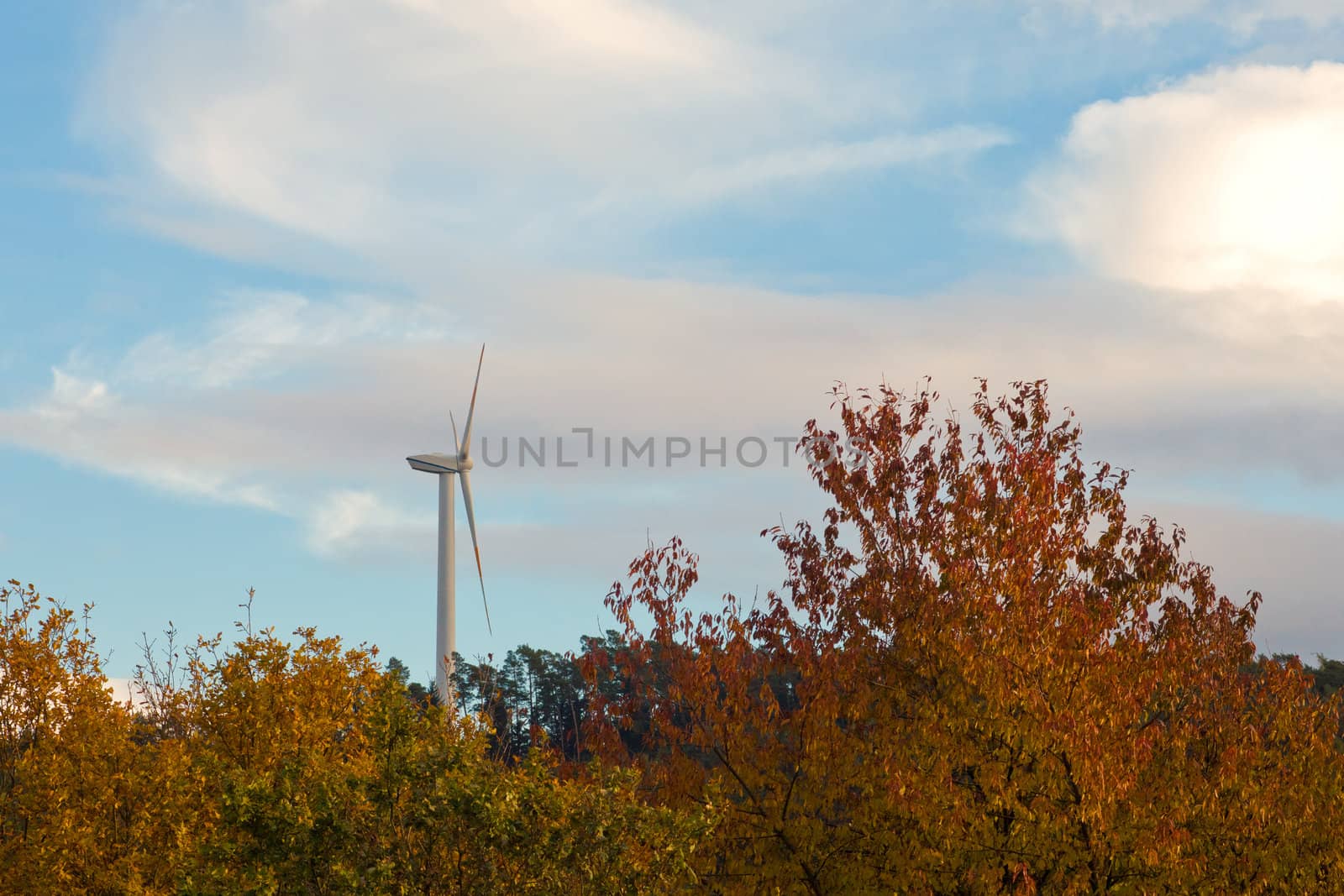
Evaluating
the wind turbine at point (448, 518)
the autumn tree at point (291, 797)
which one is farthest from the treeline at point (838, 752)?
the wind turbine at point (448, 518)

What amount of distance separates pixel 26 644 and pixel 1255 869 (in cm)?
1967

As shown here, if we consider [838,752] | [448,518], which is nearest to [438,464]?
[448,518]

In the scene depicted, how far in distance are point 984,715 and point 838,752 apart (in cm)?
235

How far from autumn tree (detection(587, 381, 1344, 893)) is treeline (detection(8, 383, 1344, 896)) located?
0.05 meters

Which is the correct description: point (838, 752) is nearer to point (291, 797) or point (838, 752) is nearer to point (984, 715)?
point (984, 715)

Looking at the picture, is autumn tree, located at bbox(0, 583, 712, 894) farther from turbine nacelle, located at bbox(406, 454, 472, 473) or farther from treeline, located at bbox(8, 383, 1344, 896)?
turbine nacelle, located at bbox(406, 454, 472, 473)

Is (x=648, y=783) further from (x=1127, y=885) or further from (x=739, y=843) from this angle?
(x=1127, y=885)

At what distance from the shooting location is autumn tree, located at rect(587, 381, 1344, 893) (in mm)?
14992

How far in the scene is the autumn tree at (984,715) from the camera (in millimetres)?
14992

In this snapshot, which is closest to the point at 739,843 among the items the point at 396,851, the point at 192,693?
the point at 396,851

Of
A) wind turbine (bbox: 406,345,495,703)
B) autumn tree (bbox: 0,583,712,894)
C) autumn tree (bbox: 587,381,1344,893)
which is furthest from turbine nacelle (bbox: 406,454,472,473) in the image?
autumn tree (bbox: 587,381,1344,893)

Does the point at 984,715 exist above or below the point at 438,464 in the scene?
below

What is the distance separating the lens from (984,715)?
14.9 m

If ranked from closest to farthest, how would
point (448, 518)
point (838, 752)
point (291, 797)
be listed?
point (291, 797), point (838, 752), point (448, 518)
